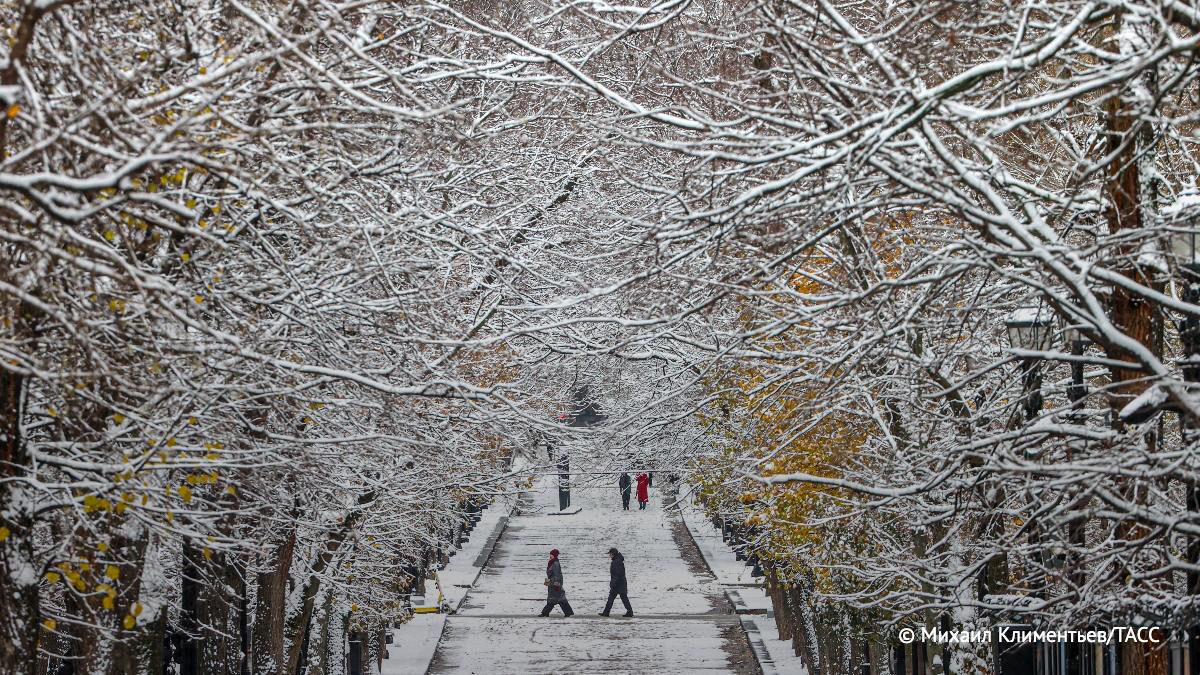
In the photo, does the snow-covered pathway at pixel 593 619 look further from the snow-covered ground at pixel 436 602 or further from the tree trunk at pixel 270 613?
the tree trunk at pixel 270 613

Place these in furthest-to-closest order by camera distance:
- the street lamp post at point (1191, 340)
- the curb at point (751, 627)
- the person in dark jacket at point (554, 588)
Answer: the person in dark jacket at point (554, 588)
the curb at point (751, 627)
the street lamp post at point (1191, 340)

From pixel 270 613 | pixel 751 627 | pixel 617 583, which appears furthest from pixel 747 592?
pixel 270 613

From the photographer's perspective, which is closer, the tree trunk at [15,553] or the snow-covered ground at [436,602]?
the tree trunk at [15,553]

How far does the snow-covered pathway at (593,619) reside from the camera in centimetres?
2409

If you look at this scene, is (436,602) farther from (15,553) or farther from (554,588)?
(15,553)

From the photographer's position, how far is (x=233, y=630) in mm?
16000

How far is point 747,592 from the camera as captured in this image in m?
32.7

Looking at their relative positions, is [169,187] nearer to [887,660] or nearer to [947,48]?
[947,48]

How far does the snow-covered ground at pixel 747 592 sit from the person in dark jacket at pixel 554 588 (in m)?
2.50

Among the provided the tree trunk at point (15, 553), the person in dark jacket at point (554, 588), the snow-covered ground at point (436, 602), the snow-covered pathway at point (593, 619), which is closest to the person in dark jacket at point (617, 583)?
the snow-covered pathway at point (593, 619)

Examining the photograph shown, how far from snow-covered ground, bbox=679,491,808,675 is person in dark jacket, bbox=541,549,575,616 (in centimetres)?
250

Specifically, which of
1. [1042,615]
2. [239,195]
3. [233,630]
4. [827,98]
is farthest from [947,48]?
[233,630]

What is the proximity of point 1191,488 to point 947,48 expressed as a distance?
250cm

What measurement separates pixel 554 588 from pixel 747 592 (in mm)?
5215
